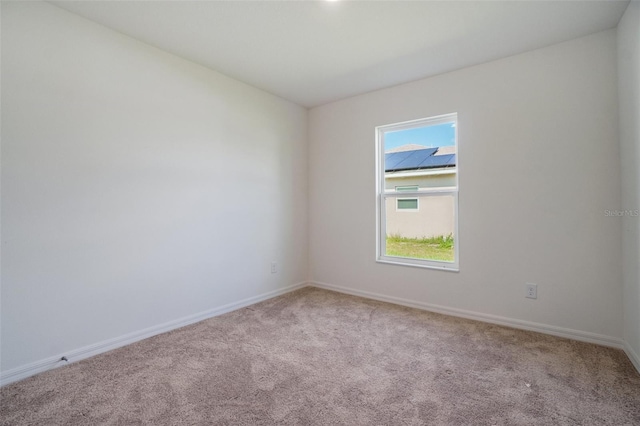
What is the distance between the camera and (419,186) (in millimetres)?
3262

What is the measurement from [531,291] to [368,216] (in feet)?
5.55

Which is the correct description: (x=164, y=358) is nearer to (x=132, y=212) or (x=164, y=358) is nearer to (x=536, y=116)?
(x=132, y=212)

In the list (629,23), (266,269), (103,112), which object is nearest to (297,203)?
(266,269)

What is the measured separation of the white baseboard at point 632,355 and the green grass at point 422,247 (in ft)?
4.36

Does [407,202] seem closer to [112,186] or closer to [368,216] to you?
[368,216]

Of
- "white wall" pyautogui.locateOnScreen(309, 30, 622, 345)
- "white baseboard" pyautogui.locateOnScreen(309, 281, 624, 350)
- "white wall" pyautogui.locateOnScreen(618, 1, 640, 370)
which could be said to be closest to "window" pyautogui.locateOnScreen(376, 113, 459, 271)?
"white wall" pyautogui.locateOnScreen(309, 30, 622, 345)

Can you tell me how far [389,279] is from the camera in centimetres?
336

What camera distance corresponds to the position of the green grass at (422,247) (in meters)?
3.07

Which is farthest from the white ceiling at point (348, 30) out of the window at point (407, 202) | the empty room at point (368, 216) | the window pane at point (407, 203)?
the window pane at point (407, 203)

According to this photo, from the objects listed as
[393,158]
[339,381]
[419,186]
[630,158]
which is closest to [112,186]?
[339,381]

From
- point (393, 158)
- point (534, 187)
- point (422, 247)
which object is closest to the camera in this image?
point (534, 187)

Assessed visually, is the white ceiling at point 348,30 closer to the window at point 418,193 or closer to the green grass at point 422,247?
the window at point 418,193

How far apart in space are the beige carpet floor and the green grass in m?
0.74

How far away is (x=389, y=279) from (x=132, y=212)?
8.50ft
